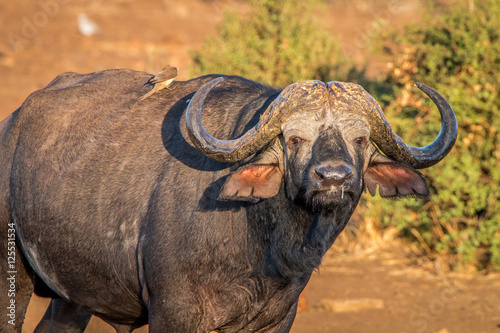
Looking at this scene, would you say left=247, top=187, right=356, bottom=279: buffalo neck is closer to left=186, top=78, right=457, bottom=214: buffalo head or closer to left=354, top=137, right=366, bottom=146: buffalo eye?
left=186, top=78, right=457, bottom=214: buffalo head

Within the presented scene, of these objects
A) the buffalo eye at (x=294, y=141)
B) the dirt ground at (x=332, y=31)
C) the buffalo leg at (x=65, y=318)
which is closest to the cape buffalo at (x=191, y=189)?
the buffalo eye at (x=294, y=141)

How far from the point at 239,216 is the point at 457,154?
5.06 metres

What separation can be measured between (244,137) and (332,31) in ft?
70.8

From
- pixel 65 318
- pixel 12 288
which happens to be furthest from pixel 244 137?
pixel 65 318

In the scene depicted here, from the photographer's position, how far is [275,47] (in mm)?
9977

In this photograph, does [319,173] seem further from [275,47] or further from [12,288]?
[275,47]

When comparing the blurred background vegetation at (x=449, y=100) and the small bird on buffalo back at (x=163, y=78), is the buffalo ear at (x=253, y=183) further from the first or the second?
the blurred background vegetation at (x=449, y=100)

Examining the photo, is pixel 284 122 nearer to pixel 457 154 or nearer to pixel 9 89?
pixel 457 154

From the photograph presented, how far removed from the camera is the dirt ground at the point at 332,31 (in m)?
7.15

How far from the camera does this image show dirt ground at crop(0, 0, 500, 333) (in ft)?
23.5

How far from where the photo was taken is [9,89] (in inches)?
673

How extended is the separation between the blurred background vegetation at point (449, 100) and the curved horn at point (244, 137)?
15.5 feet

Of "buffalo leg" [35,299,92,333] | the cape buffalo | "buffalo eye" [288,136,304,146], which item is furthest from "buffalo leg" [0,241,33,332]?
"buffalo eye" [288,136,304,146]

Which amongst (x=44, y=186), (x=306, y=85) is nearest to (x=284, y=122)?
(x=306, y=85)
